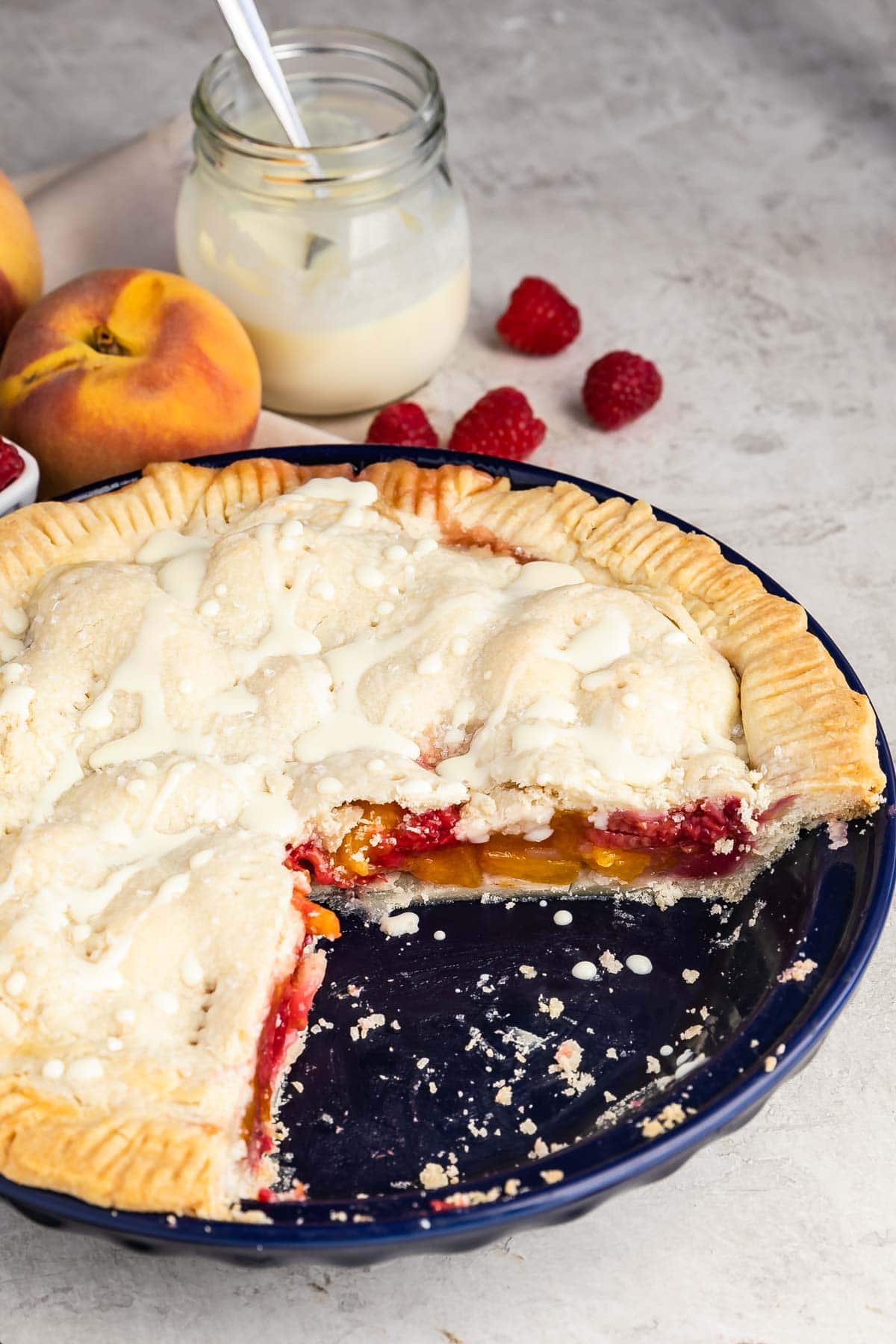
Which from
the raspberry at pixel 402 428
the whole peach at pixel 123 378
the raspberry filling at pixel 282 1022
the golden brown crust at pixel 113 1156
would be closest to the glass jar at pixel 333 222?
the raspberry at pixel 402 428

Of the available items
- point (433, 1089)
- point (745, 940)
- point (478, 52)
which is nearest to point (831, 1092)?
point (745, 940)

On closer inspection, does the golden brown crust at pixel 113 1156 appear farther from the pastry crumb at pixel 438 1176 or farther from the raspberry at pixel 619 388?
the raspberry at pixel 619 388

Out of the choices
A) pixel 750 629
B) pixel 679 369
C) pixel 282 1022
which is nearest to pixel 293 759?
pixel 282 1022

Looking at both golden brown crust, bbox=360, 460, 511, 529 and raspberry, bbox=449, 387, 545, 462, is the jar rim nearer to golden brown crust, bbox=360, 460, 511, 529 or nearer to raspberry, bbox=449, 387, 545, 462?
raspberry, bbox=449, 387, 545, 462

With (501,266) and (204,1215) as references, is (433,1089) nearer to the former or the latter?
(204,1215)

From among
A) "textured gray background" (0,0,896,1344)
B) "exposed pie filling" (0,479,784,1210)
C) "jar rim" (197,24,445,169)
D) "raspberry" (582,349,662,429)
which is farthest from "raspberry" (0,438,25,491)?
"raspberry" (582,349,662,429)

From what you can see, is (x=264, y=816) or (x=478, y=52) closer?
(x=264, y=816)

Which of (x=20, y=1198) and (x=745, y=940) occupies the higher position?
(x=20, y=1198)
